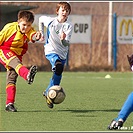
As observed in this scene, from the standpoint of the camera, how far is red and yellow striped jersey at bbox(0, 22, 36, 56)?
8.88m

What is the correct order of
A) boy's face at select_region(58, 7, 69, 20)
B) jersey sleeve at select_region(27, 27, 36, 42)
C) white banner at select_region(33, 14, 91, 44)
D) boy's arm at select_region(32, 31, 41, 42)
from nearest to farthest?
boy's arm at select_region(32, 31, 41, 42)
jersey sleeve at select_region(27, 27, 36, 42)
boy's face at select_region(58, 7, 69, 20)
white banner at select_region(33, 14, 91, 44)

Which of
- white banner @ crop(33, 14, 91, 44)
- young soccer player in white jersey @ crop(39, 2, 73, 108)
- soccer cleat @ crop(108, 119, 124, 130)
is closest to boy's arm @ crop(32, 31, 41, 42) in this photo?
young soccer player in white jersey @ crop(39, 2, 73, 108)

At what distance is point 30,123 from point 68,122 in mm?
458

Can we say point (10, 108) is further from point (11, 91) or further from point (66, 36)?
point (66, 36)

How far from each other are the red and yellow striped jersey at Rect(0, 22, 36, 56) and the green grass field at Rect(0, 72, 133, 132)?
33.7 inches

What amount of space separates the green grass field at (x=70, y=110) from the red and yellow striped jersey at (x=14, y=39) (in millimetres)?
856

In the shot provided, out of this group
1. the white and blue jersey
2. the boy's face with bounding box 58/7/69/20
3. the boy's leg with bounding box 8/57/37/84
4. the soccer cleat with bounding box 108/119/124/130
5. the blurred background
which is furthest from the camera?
the blurred background

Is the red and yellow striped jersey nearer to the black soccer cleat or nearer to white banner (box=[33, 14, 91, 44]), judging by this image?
the black soccer cleat

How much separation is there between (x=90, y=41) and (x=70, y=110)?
44.6 ft

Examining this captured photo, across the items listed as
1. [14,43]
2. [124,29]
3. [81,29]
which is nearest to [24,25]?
[14,43]

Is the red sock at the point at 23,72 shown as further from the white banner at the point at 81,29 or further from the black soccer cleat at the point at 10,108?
the white banner at the point at 81,29

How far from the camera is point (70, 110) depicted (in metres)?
9.15

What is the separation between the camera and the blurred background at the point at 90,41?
22.1m

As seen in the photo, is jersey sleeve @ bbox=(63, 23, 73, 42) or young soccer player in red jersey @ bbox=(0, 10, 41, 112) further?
jersey sleeve @ bbox=(63, 23, 73, 42)
